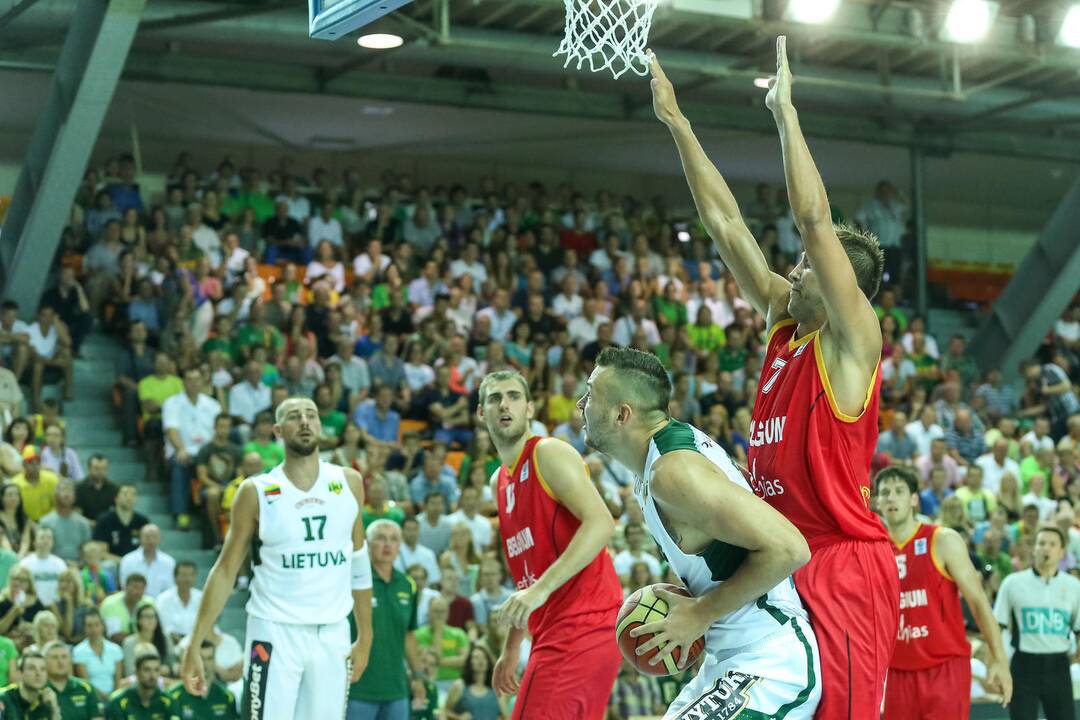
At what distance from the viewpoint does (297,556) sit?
27.7 ft

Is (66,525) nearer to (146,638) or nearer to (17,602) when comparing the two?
(17,602)

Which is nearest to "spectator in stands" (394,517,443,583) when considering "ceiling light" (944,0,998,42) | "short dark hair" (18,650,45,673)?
"short dark hair" (18,650,45,673)

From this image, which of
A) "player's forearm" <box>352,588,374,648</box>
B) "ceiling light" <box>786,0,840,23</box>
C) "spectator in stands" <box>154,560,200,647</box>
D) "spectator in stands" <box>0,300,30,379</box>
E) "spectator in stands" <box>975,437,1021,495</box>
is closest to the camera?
"player's forearm" <box>352,588,374,648</box>

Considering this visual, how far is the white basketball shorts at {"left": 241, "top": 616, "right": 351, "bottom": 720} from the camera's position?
8234 millimetres

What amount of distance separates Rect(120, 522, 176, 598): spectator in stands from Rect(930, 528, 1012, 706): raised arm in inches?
299

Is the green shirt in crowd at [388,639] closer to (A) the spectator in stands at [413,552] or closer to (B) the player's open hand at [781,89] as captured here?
(A) the spectator in stands at [413,552]

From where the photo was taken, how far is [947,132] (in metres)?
24.4

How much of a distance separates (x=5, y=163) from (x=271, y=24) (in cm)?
624

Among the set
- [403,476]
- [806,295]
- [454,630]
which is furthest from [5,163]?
[806,295]

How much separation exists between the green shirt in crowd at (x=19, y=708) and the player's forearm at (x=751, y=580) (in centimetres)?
794

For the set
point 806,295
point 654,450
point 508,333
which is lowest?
point 654,450

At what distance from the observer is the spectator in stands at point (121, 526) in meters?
13.9

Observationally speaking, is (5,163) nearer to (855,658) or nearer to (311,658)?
(311,658)

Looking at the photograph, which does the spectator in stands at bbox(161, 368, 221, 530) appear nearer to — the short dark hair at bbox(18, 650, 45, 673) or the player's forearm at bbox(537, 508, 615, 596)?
the short dark hair at bbox(18, 650, 45, 673)
